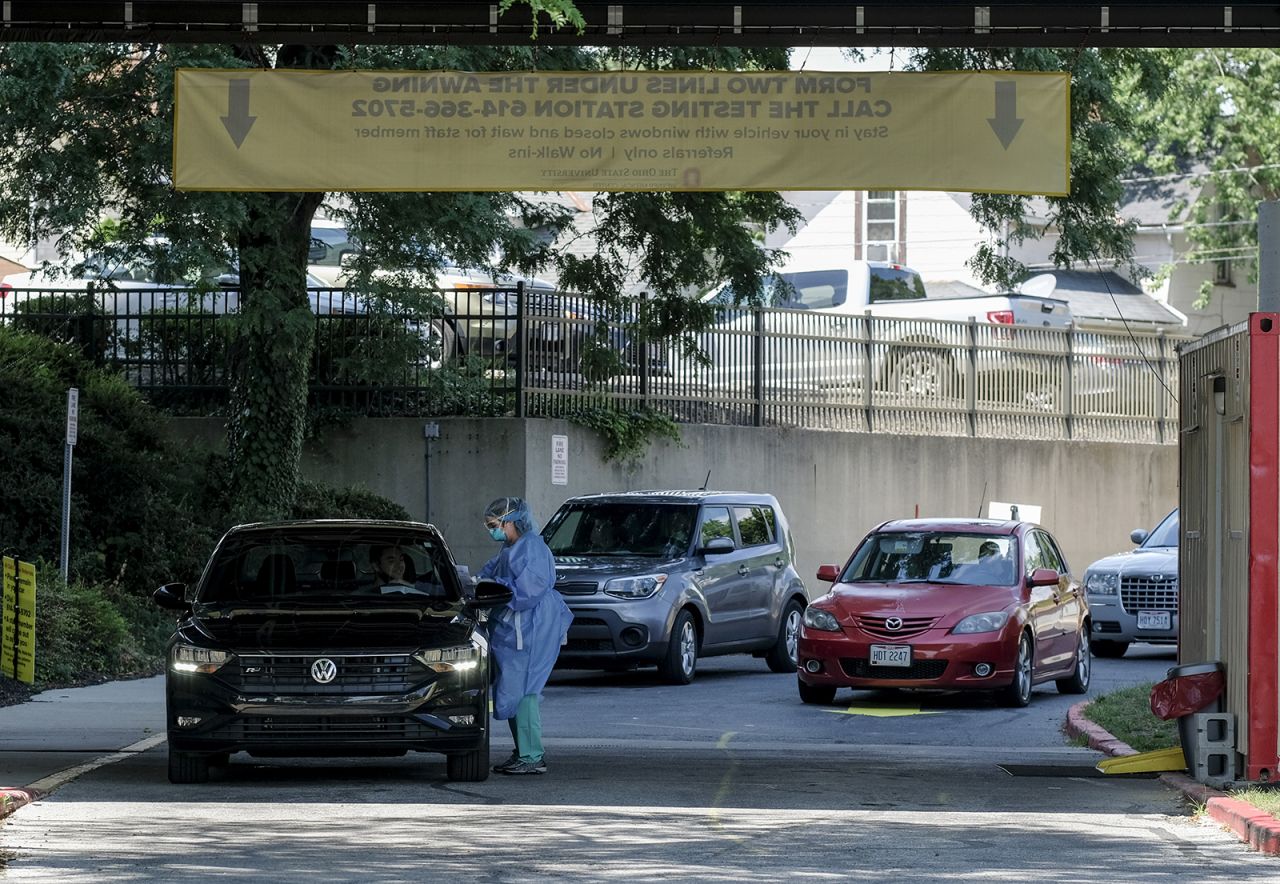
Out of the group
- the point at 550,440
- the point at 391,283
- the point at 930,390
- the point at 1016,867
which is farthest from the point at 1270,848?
the point at 930,390

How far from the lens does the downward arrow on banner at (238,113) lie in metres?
13.4

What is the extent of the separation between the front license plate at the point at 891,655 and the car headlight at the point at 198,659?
23.7 ft

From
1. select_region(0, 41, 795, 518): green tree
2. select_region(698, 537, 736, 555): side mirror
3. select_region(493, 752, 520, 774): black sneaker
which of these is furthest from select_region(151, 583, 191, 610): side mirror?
select_region(698, 537, 736, 555): side mirror

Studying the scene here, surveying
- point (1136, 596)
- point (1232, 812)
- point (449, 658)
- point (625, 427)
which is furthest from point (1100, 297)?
point (449, 658)

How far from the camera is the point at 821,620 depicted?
1773cm

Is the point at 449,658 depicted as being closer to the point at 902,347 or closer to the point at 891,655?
the point at 891,655

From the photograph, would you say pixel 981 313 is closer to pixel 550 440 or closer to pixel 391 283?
pixel 550 440

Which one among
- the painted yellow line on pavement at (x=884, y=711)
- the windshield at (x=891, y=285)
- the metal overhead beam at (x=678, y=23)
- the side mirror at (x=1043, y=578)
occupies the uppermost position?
the windshield at (x=891, y=285)

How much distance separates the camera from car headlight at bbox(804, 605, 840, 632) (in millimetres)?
17656

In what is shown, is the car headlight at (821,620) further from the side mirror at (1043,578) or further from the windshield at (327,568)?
the windshield at (327,568)

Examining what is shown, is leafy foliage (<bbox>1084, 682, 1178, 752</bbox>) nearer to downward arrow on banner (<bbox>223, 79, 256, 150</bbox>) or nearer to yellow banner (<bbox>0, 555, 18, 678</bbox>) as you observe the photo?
downward arrow on banner (<bbox>223, 79, 256, 150</bbox>)

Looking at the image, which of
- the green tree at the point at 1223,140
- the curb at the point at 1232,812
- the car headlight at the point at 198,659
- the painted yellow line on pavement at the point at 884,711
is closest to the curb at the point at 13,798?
the car headlight at the point at 198,659

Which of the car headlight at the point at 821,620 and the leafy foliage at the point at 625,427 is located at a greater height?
the leafy foliage at the point at 625,427

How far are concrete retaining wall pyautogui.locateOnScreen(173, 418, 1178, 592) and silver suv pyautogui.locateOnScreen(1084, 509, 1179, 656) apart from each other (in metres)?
5.71
